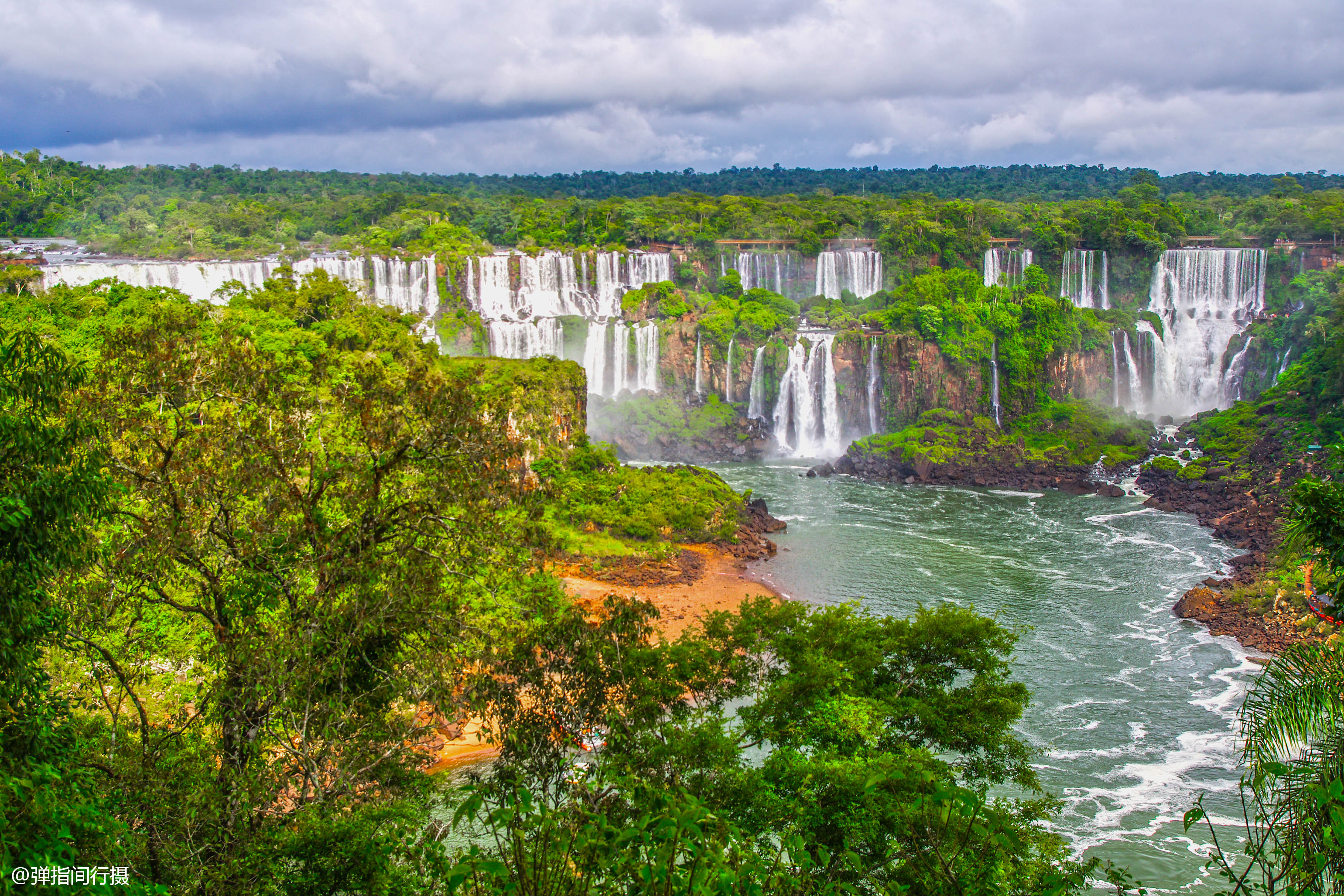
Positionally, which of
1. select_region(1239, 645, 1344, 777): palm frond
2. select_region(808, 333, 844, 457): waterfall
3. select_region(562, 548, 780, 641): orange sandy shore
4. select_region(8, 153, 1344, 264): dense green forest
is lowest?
select_region(562, 548, 780, 641): orange sandy shore

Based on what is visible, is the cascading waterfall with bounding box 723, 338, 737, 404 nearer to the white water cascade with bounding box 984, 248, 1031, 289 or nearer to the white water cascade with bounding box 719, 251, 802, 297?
the white water cascade with bounding box 719, 251, 802, 297

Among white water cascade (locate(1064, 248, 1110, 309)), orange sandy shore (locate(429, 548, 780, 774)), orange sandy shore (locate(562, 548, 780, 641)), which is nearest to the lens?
orange sandy shore (locate(429, 548, 780, 774))

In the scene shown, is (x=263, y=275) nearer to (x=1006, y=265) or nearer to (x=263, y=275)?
(x=263, y=275)

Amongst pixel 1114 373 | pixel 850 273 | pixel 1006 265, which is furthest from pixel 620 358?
pixel 1114 373

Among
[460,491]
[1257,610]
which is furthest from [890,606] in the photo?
[460,491]

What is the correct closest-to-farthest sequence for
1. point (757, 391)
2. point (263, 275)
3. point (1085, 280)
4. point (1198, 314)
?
point (263, 275)
point (757, 391)
point (1198, 314)
point (1085, 280)

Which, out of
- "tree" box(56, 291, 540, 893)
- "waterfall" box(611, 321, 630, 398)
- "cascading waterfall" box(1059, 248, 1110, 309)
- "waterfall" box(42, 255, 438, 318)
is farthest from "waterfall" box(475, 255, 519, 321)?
"tree" box(56, 291, 540, 893)
